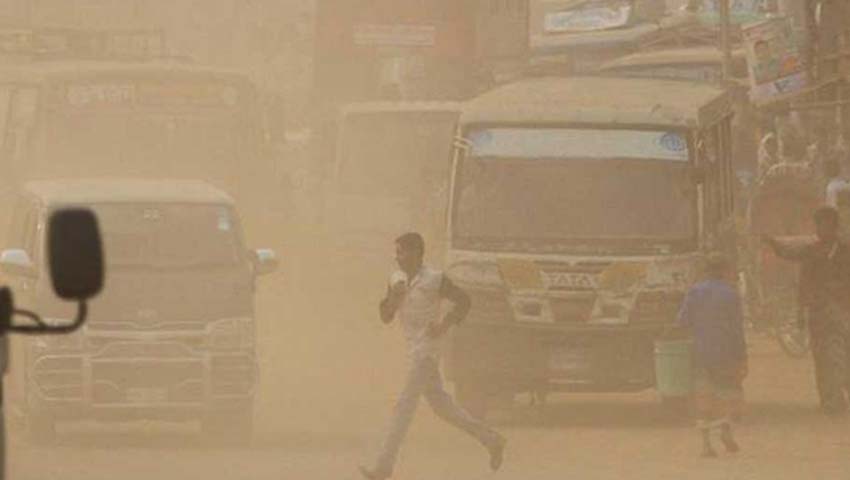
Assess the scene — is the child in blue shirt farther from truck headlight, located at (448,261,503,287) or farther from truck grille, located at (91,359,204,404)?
truck grille, located at (91,359,204,404)

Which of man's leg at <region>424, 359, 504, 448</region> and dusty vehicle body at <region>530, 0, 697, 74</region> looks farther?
dusty vehicle body at <region>530, 0, 697, 74</region>

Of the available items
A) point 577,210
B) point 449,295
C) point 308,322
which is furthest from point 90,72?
point 449,295

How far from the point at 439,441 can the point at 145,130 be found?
1273 cm

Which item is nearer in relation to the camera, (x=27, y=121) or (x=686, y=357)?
(x=686, y=357)

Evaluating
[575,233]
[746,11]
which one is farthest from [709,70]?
[575,233]

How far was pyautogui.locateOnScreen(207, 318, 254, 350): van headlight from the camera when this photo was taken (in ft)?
74.1

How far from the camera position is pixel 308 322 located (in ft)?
125

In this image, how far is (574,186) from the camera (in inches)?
995

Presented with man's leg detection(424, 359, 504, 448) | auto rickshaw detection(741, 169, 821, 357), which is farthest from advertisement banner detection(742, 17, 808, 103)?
man's leg detection(424, 359, 504, 448)

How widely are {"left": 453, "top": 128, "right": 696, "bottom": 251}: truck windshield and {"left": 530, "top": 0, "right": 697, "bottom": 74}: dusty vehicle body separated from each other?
25.8 m

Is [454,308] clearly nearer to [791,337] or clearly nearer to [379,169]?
[791,337]

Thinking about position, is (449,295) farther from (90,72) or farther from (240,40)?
(240,40)

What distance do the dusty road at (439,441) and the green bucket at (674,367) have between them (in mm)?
439

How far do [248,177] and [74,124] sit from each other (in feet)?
7.16
